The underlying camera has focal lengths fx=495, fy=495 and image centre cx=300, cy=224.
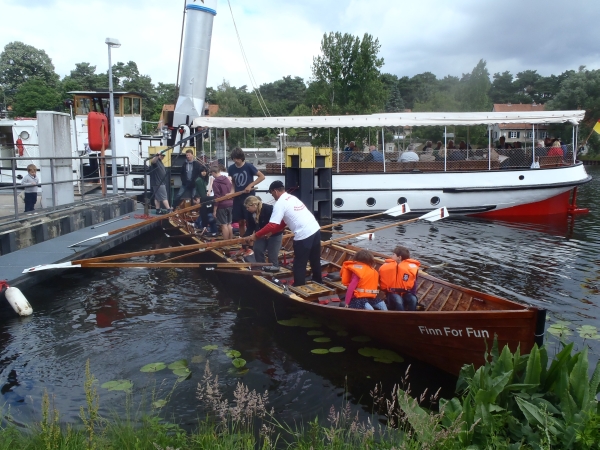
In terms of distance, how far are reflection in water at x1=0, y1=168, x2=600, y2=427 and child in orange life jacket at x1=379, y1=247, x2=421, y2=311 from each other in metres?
0.78

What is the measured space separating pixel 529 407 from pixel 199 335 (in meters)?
4.90

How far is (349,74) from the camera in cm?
2869

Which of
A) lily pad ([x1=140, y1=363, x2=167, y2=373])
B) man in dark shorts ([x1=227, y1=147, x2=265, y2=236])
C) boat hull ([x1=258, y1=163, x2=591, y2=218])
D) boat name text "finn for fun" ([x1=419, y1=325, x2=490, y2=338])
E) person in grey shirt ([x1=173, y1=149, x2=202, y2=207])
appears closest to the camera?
boat name text "finn for fun" ([x1=419, y1=325, x2=490, y2=338])

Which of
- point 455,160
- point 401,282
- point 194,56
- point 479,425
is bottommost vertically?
point 479,425

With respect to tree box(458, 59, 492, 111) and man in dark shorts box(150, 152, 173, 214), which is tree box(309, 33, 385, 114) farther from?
tree box(458, 59, 492, 111)

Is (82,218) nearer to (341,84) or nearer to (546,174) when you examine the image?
(546,174)

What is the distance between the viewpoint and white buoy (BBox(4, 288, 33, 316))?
7.54 m

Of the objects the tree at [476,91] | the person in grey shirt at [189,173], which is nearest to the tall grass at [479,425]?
the person in grey shirt at [189,173]

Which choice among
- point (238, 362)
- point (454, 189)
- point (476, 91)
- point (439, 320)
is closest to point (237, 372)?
point (238, 362)

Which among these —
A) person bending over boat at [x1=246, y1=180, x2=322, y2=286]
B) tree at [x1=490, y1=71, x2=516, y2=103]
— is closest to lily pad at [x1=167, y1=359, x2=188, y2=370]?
person bending over boat at [x1=246, y1=180, x2=322, y2=286]

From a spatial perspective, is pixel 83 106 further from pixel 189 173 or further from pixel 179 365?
pixel 179 365

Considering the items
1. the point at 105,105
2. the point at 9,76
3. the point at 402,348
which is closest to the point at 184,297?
the point at 402,348

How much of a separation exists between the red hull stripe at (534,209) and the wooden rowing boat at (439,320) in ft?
41.7

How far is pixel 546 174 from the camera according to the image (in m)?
18.2
